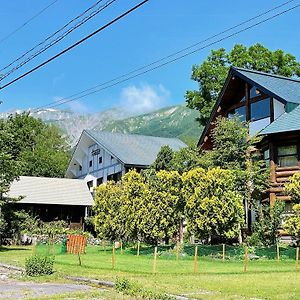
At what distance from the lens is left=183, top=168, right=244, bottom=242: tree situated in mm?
24078

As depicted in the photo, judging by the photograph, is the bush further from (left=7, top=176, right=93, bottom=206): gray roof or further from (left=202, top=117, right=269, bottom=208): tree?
(left=7, top=176, right=93, bottom=206): gray roof

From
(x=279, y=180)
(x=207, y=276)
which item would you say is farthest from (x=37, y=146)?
(x=207, y=276)

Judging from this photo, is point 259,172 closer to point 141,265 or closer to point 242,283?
point 141,265

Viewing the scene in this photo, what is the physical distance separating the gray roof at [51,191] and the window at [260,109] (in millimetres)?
19519

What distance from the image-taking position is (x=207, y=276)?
53.9 feet

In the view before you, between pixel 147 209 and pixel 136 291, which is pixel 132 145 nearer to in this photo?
pixel 147 209

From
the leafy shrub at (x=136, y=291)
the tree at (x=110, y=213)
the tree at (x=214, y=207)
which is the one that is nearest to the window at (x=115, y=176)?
the tree at (x=110, y=213)

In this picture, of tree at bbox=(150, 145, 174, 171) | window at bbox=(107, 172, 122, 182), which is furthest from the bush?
window at bbox=(107, 172, 122, 182)

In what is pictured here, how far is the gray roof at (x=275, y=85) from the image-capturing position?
29859 mm

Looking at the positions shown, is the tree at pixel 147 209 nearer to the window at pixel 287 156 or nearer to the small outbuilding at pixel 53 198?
the window at pixel 287 156

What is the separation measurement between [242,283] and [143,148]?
116ft

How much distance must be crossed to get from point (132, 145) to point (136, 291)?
37.6 m

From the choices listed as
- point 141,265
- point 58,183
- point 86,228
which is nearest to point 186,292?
point 141,265

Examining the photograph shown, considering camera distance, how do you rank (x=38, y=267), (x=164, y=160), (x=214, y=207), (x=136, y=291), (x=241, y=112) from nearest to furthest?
(x=136, y=291) → (x=38, y=267) → (x=214, y=207) → (x=241, y=112) → (x=164, y=160)
